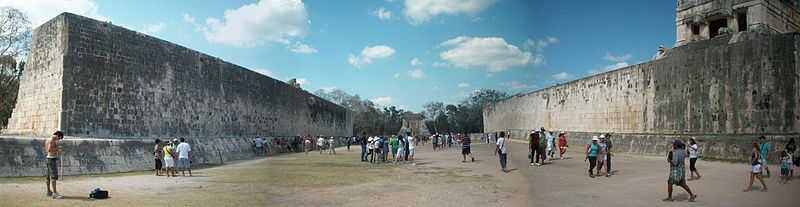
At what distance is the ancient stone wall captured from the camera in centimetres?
1409

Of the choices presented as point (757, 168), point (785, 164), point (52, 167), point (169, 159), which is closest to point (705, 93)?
point (785, 164)

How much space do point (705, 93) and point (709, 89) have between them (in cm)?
24

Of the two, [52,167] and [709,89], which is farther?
[709,89]

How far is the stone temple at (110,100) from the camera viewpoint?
509 inches

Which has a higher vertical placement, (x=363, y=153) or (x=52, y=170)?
(x=52, y=170)

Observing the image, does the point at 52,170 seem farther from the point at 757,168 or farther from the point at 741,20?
the point at 741,20

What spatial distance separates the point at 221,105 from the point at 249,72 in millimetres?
3706

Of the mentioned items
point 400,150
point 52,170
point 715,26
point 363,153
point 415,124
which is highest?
point 715,26

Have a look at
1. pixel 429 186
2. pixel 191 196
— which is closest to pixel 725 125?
pixel 429 186

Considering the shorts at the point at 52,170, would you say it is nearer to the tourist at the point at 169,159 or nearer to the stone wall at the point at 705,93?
the tourist at the point at 169,159

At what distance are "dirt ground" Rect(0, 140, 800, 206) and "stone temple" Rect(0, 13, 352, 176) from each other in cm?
112

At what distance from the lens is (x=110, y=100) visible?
1530 centimetres

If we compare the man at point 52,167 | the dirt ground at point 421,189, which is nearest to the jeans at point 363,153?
the dirt ground at point 421,189

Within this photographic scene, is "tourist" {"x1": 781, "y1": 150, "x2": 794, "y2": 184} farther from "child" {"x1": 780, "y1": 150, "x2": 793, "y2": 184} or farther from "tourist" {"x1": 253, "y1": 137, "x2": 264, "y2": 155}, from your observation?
"tourist" {"x1": 253, "y1": 137, "x2": 264, "y2": 155}
